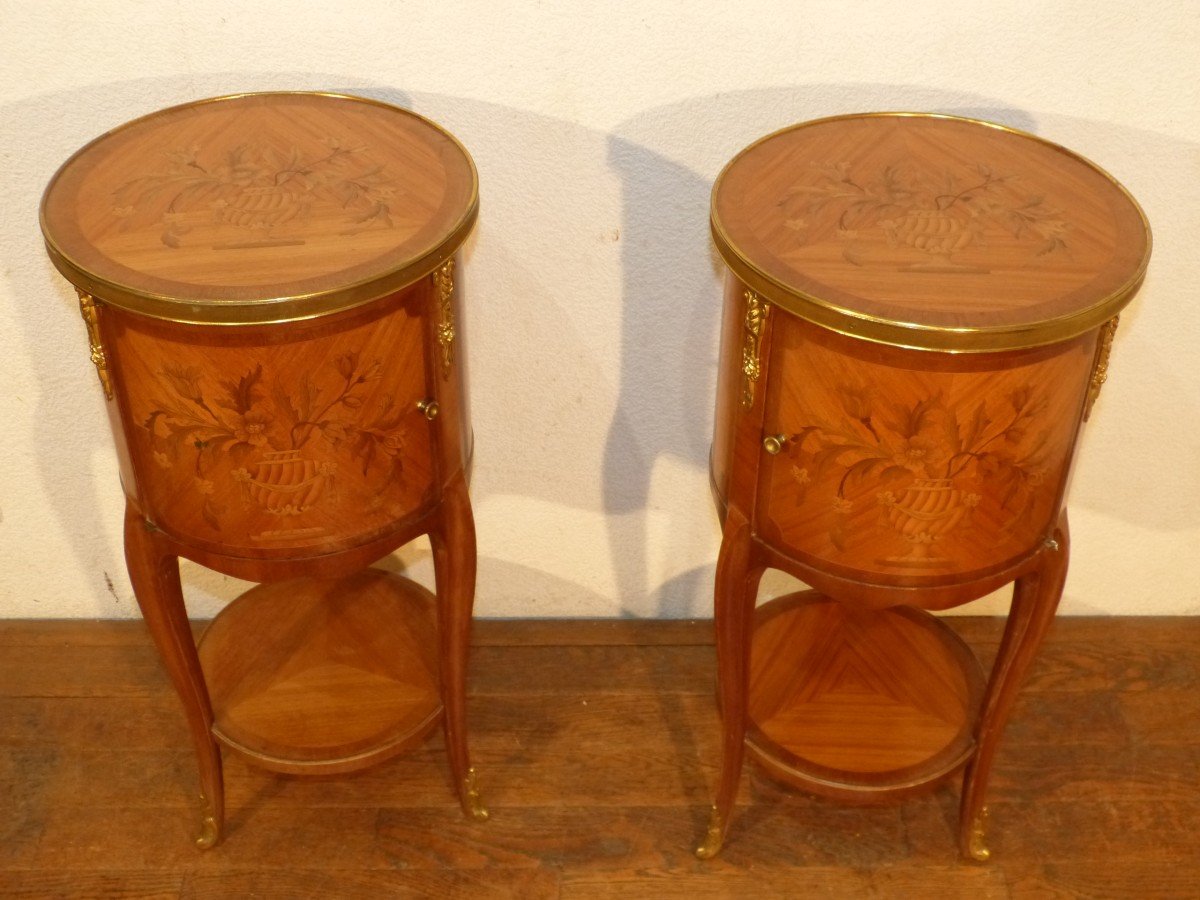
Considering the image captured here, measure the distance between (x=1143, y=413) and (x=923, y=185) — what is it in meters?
0.82

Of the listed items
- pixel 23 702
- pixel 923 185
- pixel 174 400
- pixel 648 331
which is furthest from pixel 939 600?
pixel 23 702

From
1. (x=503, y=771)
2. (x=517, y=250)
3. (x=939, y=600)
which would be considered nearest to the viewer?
(x=939, y=600)

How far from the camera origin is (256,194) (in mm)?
1653

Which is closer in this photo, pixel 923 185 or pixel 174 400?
pixel 174 400

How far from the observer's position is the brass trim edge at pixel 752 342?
1556mm

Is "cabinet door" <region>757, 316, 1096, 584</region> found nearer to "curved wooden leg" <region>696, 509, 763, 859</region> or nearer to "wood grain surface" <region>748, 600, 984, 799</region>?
"curved wooden leg" <region>696, 509, 763, 859</region>

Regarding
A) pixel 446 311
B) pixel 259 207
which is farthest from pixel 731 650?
pixel 259 207

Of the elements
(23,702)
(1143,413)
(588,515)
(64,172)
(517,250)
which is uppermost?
(64,172)

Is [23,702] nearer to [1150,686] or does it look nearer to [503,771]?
[503,771]

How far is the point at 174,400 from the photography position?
156cm

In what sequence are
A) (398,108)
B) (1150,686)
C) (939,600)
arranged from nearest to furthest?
(939,600), (398,108), (1150,686)

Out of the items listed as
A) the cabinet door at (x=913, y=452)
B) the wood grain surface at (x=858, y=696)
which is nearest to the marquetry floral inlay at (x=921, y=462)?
the cabinet door at (x=913, y=452)

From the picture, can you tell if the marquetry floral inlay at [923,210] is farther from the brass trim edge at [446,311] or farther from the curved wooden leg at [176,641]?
the curved wooden leg at [176,641]

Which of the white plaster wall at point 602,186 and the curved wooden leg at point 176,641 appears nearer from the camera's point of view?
the curved wooden leg at point 176,641
